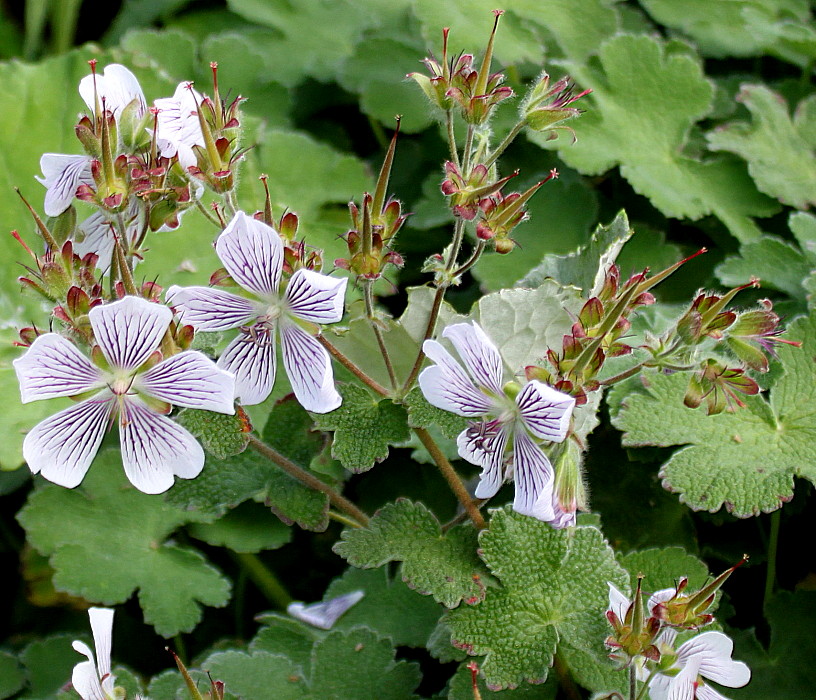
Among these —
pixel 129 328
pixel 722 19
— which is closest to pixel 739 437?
pixel 129 328

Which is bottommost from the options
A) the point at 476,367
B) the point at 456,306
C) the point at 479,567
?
the point at 456,306

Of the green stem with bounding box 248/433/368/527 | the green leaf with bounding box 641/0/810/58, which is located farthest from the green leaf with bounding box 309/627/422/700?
the green leaf with bounding box 641/0/810/58

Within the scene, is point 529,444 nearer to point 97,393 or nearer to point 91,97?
point 97,393

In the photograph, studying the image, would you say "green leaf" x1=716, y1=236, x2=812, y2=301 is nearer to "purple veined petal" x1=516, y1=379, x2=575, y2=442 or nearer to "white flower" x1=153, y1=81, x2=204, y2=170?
"purple veined petal" x1=516, y1=379, x2=575, y2=442

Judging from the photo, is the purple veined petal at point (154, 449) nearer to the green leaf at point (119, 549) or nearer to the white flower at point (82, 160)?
the white flower at point (82, 160)

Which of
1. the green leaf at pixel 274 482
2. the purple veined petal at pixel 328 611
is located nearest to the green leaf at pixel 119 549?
the purple veined petal at pixel 328 611

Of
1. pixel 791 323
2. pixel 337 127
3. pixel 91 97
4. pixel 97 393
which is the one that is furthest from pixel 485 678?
pixel 337 127
